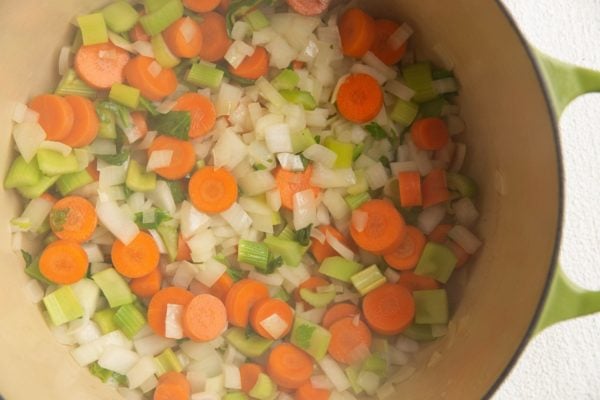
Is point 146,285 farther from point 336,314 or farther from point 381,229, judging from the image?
point 381,229

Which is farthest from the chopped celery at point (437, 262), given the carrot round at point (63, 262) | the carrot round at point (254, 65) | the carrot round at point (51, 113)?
the carrot round at point (51, 113)

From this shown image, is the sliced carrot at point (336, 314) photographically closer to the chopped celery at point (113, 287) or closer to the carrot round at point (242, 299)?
the carrot round at point (242, 299)

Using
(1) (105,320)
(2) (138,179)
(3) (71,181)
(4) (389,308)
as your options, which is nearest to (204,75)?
(2) (138,179)

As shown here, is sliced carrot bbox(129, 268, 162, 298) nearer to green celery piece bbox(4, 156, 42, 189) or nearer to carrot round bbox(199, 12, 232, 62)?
green celery piece bbox(4, 156, 42, 189)

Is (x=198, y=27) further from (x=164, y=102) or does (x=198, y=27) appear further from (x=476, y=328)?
(x=476, y=328)

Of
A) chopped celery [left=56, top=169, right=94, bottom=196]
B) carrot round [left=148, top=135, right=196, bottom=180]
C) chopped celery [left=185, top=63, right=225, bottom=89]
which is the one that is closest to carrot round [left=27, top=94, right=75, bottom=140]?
chopped celery [left=56, top=169, right=94, bottom=196]

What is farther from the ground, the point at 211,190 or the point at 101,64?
the point at 101,64

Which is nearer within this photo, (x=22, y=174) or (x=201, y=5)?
(x=22, y=174)
